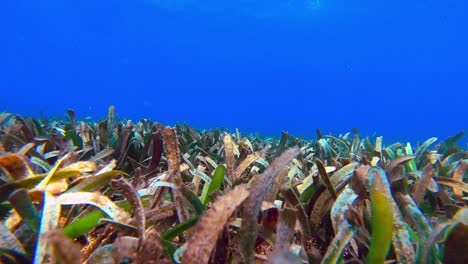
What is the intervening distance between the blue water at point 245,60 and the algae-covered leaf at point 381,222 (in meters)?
84.5

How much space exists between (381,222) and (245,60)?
400ft

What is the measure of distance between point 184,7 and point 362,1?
157 feet

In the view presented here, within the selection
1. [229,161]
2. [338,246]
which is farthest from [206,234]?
[229,161]

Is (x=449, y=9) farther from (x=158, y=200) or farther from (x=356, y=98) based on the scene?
(x=158, y=200)

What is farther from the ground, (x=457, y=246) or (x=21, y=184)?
(x=21, y=184)

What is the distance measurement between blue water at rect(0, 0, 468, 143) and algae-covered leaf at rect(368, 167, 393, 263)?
84.5 metres

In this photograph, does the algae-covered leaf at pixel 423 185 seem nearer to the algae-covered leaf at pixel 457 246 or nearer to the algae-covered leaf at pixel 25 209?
the algae-covered leaf at pixel 457 246

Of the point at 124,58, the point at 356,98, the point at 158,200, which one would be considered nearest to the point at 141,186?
the point at 158,200

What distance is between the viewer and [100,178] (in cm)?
116

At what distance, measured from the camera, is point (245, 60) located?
4690 inches

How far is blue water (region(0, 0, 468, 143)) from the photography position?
89750 millimetres

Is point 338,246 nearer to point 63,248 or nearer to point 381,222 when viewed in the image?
point 381,222

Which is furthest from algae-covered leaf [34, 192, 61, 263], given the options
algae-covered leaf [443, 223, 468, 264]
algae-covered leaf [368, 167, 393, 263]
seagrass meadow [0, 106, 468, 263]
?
algae-covered leaf [443, 223, 468, 264]

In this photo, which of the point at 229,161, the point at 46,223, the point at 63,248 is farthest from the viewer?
the point at 229,161
